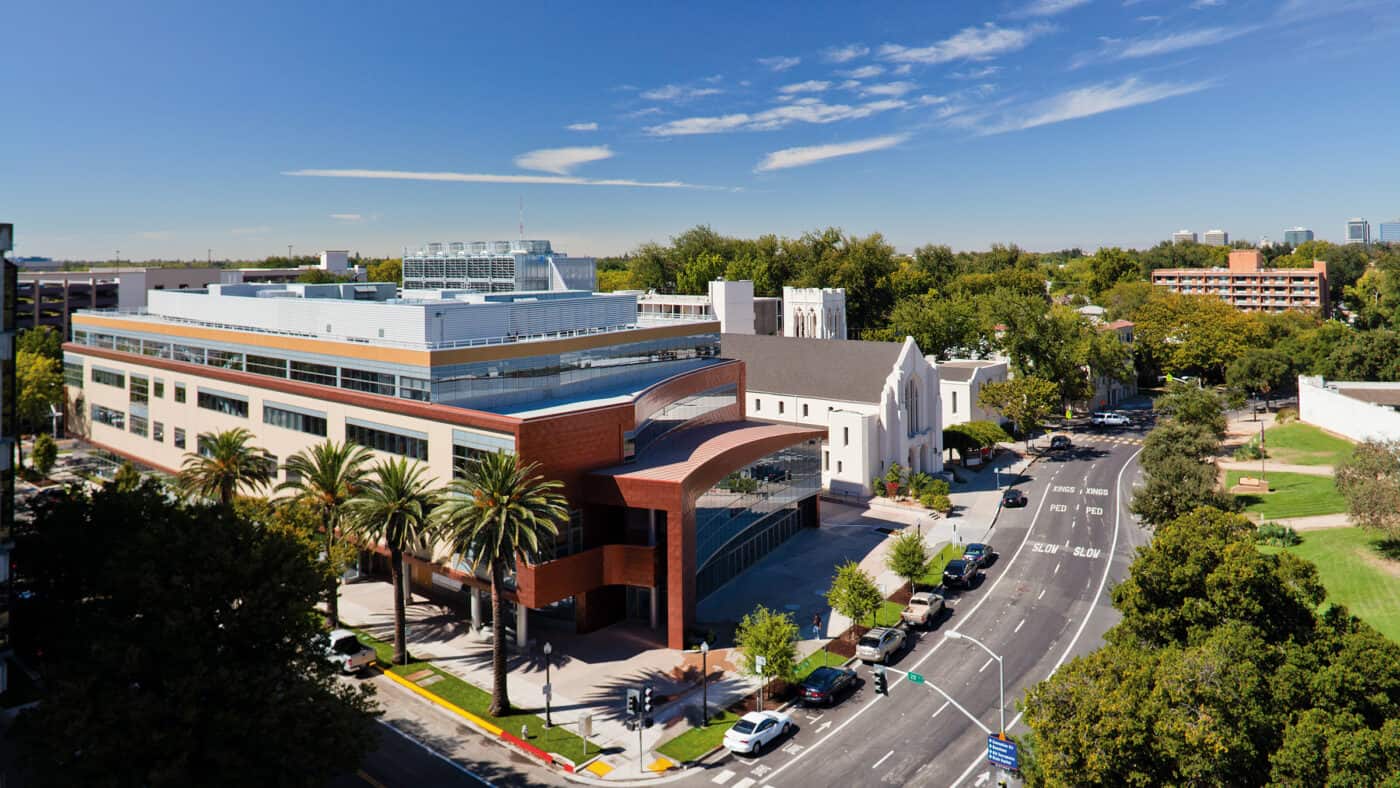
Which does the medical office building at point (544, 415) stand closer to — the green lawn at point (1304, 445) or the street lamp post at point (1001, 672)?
the street lamp post at point (1001, 672)

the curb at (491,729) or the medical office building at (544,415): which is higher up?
the medical office building at (544,415)

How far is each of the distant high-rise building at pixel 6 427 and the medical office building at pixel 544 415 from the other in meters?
16.9

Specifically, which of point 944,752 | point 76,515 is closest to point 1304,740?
point 944,752

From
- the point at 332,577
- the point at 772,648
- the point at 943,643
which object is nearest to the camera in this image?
the point at 772,648

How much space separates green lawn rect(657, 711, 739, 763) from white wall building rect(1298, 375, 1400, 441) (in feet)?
213

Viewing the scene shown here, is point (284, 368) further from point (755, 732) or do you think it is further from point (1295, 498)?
point (1295, 498)

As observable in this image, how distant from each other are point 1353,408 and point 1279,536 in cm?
3376

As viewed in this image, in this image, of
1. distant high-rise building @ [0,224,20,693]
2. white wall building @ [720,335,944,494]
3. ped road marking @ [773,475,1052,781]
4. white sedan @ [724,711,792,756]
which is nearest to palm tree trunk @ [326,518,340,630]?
distant high-rise building @ [0,224,20,693]


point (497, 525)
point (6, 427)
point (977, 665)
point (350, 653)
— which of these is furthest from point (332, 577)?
point (977, 665)

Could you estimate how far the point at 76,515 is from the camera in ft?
126

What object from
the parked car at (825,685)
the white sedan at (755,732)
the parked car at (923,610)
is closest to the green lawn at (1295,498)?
the parked car at (923,610)

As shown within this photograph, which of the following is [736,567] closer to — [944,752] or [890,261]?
[944,752]

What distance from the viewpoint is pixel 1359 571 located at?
5091 cm

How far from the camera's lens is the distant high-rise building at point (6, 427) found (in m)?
33.8
